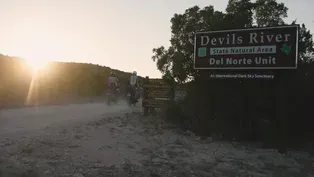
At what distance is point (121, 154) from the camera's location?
8336 millimetres

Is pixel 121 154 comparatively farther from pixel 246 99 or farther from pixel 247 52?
pixel 247 52

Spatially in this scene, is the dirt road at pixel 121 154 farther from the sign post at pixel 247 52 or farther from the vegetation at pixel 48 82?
the vegetation at pixel 48 82

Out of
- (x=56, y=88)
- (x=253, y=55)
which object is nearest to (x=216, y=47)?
(x=253, y=55)

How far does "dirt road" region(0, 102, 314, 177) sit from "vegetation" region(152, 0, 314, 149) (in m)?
0.81

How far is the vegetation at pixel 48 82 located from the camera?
76.1 feet

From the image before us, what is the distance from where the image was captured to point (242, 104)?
37.3ft

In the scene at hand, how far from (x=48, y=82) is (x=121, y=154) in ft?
80.6

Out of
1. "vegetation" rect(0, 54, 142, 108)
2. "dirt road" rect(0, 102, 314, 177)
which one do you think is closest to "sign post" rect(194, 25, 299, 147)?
"dirt road" rect(0, 102, 314, 177)

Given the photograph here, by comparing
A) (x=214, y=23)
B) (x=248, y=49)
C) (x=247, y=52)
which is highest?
(x=214, y=23)

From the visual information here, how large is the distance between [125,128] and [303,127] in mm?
6167

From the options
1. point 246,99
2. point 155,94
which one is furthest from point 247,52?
point 155,94

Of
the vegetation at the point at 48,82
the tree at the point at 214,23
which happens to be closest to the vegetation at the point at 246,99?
the tree at the point at 214,23

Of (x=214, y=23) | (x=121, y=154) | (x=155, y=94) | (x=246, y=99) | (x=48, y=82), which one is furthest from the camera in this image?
(x=48, y=82)

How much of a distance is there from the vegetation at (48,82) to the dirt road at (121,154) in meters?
10.5
